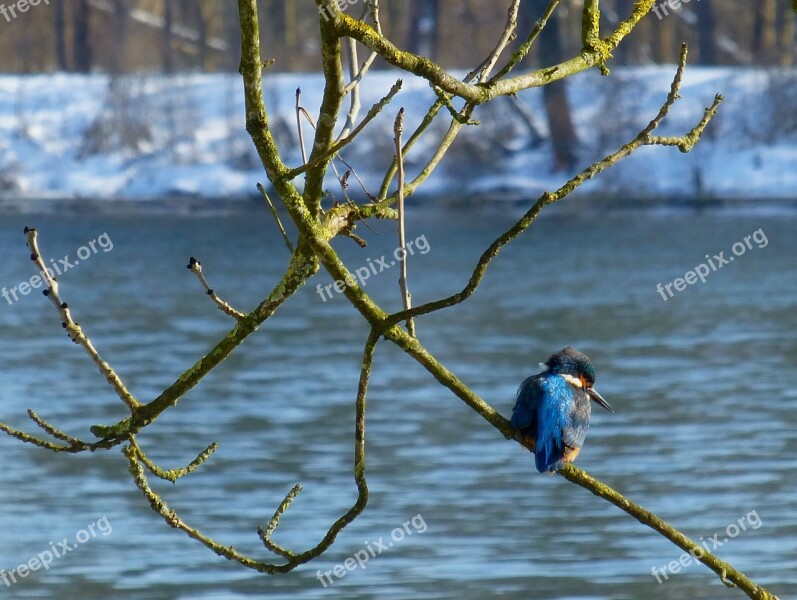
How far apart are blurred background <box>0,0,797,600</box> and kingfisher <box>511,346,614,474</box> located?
1434 millimetres

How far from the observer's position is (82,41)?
136 ft

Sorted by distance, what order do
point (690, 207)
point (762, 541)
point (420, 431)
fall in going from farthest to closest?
point (690, 207)
point (420, 431)
point (762, 541)

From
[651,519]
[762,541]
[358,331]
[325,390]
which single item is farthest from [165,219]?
[651,519]

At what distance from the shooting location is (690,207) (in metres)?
29.6

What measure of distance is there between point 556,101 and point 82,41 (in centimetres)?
1500

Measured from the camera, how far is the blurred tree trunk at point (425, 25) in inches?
1518

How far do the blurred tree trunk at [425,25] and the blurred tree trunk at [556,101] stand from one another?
4525 mm

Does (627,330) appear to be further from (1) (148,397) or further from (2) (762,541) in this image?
(2) (762,541)

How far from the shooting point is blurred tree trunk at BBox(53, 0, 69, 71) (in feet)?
133

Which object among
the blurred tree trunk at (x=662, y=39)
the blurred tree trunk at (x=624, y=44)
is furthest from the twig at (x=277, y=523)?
the blurred tree trunk at (x=662, y=39)

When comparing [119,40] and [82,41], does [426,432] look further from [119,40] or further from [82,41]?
[82,41]

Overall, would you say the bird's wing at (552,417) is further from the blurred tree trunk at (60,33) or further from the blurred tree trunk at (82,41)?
the blurred tree trunk at (82,41)

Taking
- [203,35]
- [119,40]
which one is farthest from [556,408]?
[203,35]

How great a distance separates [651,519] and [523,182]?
29.6m
